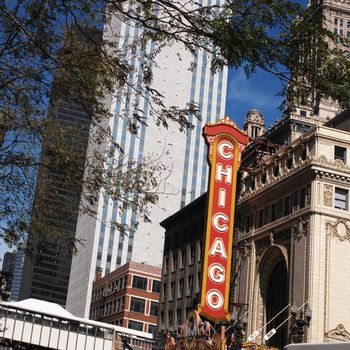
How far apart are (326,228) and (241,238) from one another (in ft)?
36.9

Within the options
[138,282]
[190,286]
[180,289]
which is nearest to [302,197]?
[190,286]

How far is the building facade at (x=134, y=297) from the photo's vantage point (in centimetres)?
10906

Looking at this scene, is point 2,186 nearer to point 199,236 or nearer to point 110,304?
point 199,236

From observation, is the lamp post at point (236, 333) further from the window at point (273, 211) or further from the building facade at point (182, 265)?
the building facade at point (182, 265)

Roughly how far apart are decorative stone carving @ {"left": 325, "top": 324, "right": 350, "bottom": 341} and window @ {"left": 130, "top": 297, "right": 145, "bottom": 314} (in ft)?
220

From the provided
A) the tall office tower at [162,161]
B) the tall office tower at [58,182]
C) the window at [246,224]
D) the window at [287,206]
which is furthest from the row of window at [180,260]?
the tall office tower at [162,161]

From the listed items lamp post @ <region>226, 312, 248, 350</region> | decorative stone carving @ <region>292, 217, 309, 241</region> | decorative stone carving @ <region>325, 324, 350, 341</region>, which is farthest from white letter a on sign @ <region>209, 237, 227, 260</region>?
decorative stone carving @ <region>325, 324, 350, 341</region>

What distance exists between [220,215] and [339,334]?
1291 cm

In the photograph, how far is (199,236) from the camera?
67.0 meters

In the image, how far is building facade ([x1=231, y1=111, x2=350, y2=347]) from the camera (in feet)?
151

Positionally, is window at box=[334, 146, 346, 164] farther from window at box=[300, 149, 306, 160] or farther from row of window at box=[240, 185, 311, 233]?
row of window at box=[240, 185, 311, 233]

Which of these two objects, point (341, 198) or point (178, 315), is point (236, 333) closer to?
point (341, 198)

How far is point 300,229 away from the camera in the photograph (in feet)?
157

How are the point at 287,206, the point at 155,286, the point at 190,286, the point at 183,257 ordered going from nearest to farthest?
the point at 287,206
the point at 190,286
the point at 183,257
the point at 155,286
